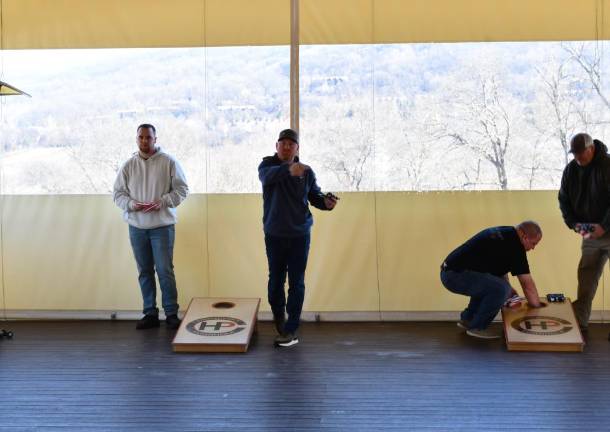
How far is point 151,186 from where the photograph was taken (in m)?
4.64

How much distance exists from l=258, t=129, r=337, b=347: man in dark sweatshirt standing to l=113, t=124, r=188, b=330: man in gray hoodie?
0.82 metres

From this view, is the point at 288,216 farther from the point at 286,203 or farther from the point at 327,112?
the point at 327,112

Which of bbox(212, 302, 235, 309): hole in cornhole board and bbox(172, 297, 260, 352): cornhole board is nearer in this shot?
bbox(172, 297, 260, 352): cornhole board

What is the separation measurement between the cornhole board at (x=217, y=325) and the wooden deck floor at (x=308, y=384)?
0.09m

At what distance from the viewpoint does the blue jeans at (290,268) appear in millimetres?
4184

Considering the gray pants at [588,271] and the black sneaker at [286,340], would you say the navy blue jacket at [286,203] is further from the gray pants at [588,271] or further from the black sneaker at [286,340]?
the gray pants at [588,271]

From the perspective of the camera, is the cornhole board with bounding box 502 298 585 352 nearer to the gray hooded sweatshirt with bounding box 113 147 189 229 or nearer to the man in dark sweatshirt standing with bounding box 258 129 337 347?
the man in dark sweatshirt standing with bounding box 258 129 337 347

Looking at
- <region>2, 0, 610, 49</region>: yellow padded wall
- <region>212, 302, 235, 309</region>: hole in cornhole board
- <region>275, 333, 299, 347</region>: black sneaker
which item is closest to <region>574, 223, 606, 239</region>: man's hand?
<region>2, 0, 610, 49</region>: yellow padded wall

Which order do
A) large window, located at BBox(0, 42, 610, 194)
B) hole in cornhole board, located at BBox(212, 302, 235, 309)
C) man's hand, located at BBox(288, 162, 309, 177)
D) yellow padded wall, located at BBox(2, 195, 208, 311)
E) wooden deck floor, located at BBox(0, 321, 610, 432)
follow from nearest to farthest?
wooden deck floor, located at BBox(0, 321, 610, 432) < man's hand, located at BBox(288, 162, 309, 177) < hole in cornhole board, located at BBox(212, 302, 235, 309) < large window, located at BBox(0, 42, 610, 194) < yellow padded wall, located at BBox(2, 195, 208, 311)

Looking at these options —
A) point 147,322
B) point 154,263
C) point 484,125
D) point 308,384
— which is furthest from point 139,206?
point 484,125

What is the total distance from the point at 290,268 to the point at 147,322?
47.6 inches

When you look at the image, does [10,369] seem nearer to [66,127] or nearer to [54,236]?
[54,236]

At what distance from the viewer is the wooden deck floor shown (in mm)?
2971

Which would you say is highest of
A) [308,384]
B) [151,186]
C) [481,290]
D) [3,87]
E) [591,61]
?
[591,61]
